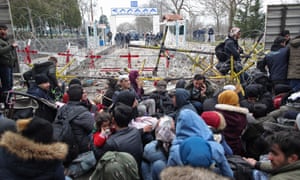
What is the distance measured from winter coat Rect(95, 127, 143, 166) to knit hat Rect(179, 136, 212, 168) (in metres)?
0.85

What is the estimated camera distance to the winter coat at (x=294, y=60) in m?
4.63

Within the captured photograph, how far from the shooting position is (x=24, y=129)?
1.99 meters

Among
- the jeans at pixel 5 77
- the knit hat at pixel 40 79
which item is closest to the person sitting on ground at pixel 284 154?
the knit hat at pixel 40 79

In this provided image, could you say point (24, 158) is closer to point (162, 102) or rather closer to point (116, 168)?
point (116, 168)

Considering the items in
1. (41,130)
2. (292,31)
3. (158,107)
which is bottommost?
(158,107)

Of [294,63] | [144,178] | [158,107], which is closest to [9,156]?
[144,178]

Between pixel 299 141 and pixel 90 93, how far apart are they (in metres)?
7.28

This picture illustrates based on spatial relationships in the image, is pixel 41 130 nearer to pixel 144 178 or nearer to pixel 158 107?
pixel 144 178

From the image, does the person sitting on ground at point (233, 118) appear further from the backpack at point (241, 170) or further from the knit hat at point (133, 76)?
the knit hat at point (133, 76)

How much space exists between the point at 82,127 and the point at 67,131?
0.21 m

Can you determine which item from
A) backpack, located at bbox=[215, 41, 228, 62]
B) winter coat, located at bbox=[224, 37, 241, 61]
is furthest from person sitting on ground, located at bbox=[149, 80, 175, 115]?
backpack, located at bbox=[215, 41, 228, 62]

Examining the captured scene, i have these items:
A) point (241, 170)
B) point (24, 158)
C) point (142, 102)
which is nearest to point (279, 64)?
point (142, 102)

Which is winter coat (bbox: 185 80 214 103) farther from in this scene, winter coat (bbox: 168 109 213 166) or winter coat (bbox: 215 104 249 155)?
winter coat (bbox: 168 109 213 166)

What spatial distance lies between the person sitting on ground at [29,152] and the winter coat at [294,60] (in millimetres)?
4499
